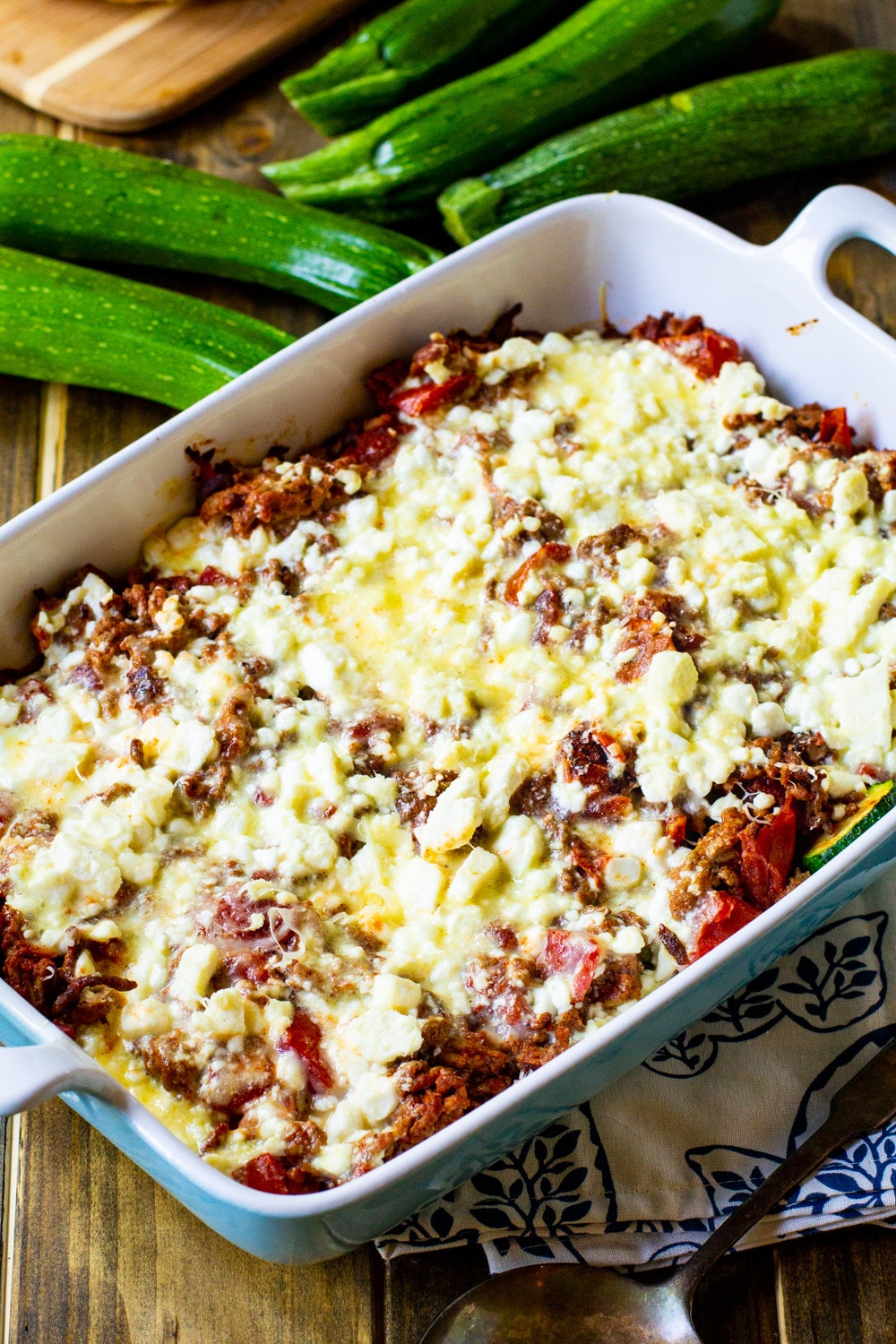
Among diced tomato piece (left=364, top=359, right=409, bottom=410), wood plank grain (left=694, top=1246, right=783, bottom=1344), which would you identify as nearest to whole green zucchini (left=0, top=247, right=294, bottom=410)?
diced tomato piece (left=364, top=359, right=409, bottom=410)

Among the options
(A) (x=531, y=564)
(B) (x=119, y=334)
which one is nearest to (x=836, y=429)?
(A) (x=531, y=564)

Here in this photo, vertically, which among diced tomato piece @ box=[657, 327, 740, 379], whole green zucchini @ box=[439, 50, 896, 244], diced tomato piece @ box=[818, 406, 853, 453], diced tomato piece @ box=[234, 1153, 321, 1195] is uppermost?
whole green zucchini @ box=[439, 50, 896, 244]

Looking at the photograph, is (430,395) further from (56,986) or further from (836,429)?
(56,986)

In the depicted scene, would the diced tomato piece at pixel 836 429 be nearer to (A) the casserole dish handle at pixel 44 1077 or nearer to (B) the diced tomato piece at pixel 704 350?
(B) the diced tomato piece at pixel 704 350

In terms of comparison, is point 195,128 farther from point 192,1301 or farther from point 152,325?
point 192,1301

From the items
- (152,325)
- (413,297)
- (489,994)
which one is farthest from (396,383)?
(489,994)

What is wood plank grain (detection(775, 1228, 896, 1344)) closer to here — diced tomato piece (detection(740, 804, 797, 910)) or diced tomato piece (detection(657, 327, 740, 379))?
diced tomato piece (detection(740, 804, 797, 910))
